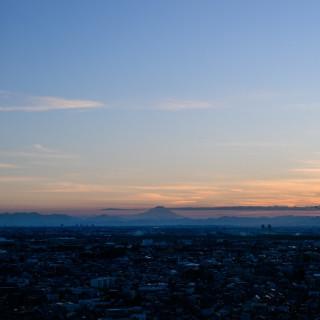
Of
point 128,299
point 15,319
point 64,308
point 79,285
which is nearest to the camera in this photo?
point 15,319

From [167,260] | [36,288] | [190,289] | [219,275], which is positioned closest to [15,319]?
[36,288]

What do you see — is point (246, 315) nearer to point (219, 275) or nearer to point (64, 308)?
point (64, 308)

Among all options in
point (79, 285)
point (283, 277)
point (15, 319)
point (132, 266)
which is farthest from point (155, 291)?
point (132, 266)

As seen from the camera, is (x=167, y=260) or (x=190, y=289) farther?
(x=167, y=260)

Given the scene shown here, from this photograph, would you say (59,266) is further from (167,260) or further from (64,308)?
(64,308)

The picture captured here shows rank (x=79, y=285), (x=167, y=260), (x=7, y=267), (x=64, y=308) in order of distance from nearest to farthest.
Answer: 1. (x=64, y=308)
2. (x=79, y=285)
3. (x=7, y=267)
4. (x=167, y=260)

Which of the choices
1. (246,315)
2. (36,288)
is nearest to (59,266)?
(36,288)

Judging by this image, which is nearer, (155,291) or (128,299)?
(128,299)

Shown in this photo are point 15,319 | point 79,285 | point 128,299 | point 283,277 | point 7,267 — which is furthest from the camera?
point 7,267

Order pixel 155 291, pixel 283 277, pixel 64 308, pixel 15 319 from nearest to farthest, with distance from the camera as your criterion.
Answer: pixel 15 319 < pixel 64 308 < pixel 155 291 < pixel 283 277
